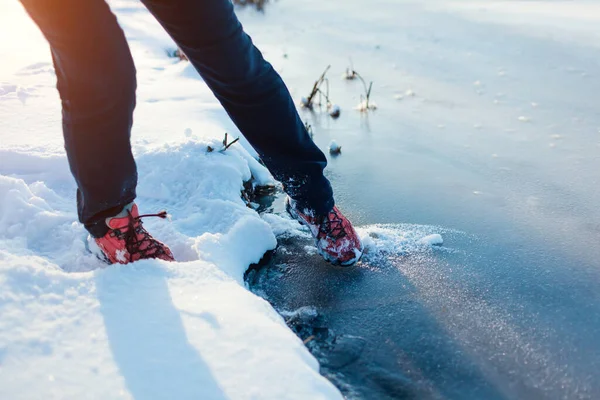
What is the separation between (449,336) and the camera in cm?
128

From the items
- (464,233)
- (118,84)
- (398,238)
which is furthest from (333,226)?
(118,84)

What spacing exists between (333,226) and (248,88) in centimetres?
50

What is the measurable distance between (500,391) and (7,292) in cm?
107

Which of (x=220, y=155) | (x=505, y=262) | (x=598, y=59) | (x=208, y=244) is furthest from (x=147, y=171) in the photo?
(x=598, y=59)

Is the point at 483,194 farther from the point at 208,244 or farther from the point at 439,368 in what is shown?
the point at 208,244

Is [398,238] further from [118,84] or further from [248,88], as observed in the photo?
[118,84]

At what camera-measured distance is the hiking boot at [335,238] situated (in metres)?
1.57

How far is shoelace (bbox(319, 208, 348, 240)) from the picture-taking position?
1573 mm

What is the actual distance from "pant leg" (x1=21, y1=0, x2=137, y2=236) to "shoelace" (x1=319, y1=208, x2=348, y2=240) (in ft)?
1.92

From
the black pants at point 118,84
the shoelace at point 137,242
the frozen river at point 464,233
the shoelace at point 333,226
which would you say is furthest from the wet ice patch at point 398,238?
the shoelace at point 137,242

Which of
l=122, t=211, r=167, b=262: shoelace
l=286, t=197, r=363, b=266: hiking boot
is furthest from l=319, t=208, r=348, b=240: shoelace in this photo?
l=122, t=211, r=167, b=262: shoelace

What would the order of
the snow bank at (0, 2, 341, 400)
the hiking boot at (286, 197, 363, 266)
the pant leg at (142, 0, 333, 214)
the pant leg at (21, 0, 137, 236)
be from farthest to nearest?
the hiking boot at (286, 197, 363, 266), the pant leg at (142, 0, 333, 214), the pant leg at (21, 0, 137, 236), the snow bank at (0, 2, 341, 400)

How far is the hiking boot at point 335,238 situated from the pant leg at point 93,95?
0.57 metres

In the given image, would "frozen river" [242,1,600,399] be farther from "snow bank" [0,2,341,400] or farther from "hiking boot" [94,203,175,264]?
"hiking boot" [94,203,175,264]
